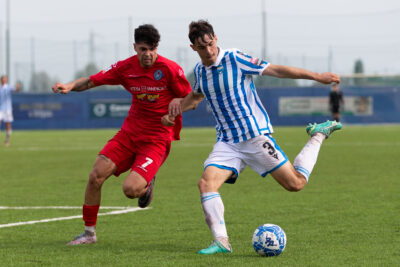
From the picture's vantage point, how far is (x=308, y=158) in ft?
24.7

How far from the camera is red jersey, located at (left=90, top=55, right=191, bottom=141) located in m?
7.60

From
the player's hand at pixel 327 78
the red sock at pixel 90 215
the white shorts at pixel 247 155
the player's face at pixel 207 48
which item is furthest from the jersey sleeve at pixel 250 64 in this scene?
the red sock at pixel 90 215

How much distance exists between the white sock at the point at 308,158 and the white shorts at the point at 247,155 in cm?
45

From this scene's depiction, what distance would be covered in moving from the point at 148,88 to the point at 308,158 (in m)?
1.70

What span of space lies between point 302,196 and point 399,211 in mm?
1934

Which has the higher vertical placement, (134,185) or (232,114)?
(232,114)

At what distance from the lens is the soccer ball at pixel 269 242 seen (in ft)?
20.5

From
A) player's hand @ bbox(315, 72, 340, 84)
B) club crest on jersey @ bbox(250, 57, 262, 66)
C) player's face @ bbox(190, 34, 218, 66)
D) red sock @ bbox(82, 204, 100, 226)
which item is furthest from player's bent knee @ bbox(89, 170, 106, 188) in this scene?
player's hand @ bbox(315, 72, 340, 84)

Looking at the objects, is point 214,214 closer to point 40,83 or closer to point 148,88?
point 148,88

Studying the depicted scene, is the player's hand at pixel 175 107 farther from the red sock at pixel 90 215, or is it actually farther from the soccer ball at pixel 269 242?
the soccer ball at pixel 269 242

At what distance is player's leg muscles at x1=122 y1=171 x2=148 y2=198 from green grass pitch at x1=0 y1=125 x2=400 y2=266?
1.38 ft

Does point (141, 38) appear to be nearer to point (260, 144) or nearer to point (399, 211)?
point (260, 144)

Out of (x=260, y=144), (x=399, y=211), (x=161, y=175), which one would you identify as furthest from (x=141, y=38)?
(x=161, y=175)

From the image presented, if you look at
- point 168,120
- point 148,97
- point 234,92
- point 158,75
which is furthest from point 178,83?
point 234,92
